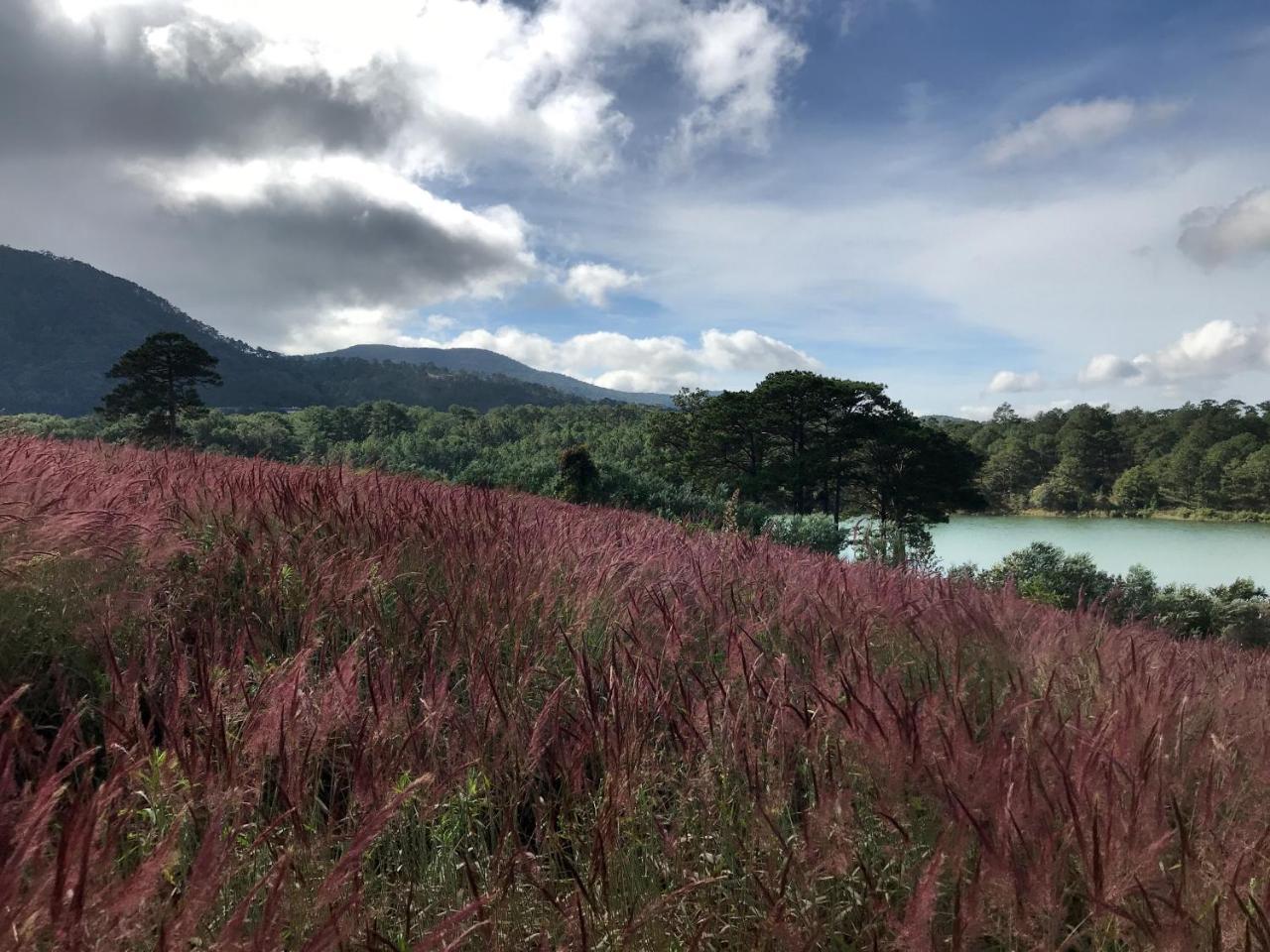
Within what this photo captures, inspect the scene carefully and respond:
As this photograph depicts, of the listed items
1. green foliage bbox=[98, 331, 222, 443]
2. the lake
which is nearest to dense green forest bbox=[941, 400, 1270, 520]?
the lake

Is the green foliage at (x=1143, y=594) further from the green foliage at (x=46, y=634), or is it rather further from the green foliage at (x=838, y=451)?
the green foliage at (x=838, y=451)

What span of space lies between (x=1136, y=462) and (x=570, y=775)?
10819 cm

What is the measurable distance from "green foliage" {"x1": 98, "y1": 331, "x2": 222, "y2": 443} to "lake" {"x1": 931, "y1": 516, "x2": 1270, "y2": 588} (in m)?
51.1

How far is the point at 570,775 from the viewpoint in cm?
175

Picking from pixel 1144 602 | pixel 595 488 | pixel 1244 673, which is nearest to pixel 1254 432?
pixel 1144 602

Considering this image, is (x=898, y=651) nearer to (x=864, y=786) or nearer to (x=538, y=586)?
(x=864, y=786)

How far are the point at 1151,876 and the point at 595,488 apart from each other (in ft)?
67.8

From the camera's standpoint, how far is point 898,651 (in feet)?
9.63

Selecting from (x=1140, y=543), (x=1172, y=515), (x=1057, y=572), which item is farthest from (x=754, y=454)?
(x=1172, y=515)

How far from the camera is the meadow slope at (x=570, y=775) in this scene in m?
1.24

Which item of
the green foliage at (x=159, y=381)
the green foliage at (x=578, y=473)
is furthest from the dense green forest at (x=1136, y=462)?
the green foliage at (x=159, y=381)

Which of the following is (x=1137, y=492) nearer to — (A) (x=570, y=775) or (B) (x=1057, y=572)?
(B) (x=1057, y=572)

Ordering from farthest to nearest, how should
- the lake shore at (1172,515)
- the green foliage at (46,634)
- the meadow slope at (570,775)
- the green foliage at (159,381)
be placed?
the lake shore at (1172,515) < the green foliage at (159,381) < the green foliage at (46,634) < the meadow slope at (570,775)

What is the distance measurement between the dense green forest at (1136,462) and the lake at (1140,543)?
5.55m
